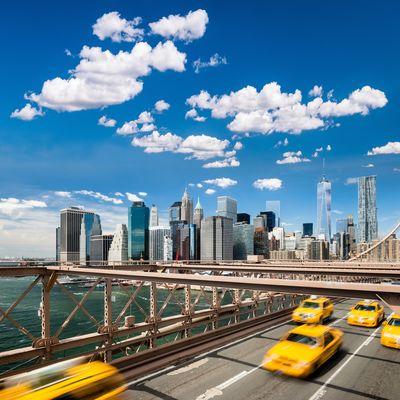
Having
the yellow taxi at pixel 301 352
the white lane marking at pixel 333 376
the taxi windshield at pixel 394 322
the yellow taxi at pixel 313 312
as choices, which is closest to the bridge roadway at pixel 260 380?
the white lane marking at pixel 333 376

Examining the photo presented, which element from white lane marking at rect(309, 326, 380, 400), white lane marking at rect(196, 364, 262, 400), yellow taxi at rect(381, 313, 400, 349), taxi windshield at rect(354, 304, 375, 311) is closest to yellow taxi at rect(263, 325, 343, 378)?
white lane marking at rect(309, 326, 380, 400)

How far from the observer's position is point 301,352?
1275 cm

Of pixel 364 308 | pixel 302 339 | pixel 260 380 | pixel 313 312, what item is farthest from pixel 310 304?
pixel 260 380

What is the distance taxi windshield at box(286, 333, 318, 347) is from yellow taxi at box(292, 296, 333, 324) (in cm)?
818

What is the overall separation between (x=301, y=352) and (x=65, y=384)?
8135 millimetres

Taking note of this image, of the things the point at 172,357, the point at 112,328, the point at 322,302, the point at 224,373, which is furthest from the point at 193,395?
the point at 322,302

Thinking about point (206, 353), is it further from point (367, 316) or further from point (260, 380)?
point (367, 316)

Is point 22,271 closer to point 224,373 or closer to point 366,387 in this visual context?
point 224,373

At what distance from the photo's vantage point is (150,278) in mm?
12273

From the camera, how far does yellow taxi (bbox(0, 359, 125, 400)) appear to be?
7887mm

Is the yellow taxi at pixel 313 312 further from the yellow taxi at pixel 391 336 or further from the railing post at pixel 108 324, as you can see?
the railing post at pixel 108 324

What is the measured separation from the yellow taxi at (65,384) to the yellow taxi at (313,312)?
1511cm

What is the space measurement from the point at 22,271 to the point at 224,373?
9.31 meters

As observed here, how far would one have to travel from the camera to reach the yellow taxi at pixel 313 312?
21688 millimetres
